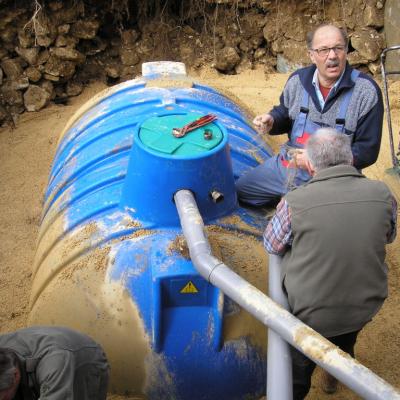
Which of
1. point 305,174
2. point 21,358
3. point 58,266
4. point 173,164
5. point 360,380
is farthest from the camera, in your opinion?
point 305,174

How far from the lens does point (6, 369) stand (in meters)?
2.16

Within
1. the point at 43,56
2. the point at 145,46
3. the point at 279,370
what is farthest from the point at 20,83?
the point at 279,370

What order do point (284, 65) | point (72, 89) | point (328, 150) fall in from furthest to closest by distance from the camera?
point (284, 65) < point (72, 89) < point (328, 150)

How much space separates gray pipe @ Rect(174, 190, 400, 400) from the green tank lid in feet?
0.79

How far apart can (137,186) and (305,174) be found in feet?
3.40

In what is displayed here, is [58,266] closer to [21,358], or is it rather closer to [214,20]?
[21,358]

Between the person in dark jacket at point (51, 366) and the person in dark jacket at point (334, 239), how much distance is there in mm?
983

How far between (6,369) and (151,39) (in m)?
6.20

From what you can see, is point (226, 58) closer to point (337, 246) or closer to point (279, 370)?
point (337, 246)

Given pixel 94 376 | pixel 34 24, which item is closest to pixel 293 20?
pixel 34 24

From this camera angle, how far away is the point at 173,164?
269 cm

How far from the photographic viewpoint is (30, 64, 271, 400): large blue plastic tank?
267 cm

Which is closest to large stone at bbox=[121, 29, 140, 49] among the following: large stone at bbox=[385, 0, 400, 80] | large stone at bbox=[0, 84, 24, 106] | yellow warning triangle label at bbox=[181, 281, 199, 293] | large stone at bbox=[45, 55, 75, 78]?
large stone at bbox=[45, 55, 75, 78]

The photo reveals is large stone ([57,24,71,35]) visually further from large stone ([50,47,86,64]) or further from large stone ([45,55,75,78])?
large stone ([45,55,75,78])
